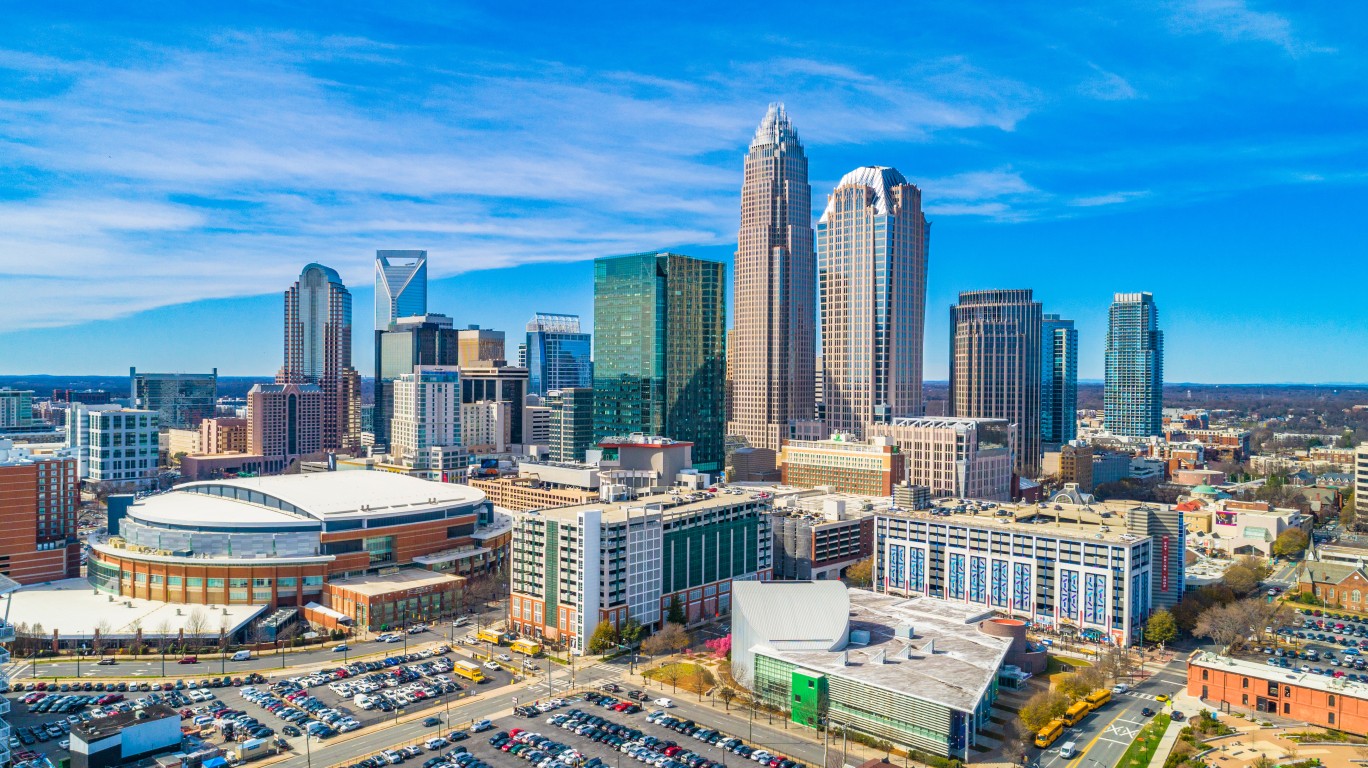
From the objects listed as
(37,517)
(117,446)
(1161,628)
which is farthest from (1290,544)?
(117,446)

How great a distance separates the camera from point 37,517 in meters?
108

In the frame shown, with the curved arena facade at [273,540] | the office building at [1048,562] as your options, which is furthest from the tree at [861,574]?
the curved arena facade at [273,540]

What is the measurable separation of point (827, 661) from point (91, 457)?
531ft

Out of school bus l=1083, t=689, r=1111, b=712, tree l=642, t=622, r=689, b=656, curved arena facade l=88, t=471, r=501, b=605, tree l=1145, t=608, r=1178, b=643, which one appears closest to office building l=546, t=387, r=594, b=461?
curved arena facade l=88, t=471, r=501, b=605

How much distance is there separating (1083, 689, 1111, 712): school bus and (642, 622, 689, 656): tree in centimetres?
3269

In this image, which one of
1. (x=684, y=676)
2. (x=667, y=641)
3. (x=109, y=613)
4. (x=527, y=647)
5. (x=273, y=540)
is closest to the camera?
(x=684, y=676)

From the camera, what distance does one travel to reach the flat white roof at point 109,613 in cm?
8712

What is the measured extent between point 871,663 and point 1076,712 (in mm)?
14821

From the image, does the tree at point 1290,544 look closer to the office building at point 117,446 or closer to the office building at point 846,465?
the office building at point 846,465

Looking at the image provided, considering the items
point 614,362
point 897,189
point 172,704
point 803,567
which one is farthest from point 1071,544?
point 897,189

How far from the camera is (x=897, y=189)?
195250 millimetres

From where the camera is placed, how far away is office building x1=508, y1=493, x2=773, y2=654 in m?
87.1

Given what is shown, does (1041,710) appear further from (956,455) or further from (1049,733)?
(956,455)

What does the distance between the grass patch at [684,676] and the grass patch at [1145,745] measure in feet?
97.7
